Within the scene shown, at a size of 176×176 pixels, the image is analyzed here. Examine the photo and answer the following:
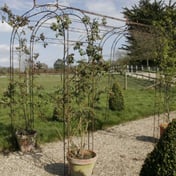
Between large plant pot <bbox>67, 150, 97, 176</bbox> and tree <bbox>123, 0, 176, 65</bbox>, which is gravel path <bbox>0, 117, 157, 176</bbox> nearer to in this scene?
large plant pot <bbox>67, 150, 97, 176</bbox>

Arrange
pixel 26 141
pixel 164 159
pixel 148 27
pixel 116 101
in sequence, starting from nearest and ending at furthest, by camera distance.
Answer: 1. pixel 164 159
2. pixel 26 141
3. pixel 148 27
4. pixel 116 101

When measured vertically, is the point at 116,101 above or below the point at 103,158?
above

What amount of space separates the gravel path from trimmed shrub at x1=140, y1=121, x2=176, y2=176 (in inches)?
86.6

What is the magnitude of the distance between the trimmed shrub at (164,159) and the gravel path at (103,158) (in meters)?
2.20

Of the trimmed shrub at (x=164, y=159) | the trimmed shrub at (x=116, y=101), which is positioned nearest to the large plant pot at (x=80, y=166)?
the trimmed shrub at (x=164, y=159)

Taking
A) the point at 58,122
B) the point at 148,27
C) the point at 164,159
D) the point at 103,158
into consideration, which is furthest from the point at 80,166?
the point at 148,27

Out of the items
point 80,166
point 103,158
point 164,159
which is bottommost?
point 103,158

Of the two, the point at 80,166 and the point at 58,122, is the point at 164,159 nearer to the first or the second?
the point at 80,166

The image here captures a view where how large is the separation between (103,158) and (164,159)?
3.09 m

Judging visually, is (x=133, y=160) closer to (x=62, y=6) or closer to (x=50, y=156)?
(x=50, y=156)

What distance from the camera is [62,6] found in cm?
523

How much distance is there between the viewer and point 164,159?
2.87 metres

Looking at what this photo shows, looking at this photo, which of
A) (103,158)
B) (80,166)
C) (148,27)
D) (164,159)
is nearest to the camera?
(164,159)

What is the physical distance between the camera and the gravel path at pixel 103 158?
17.0 ft
